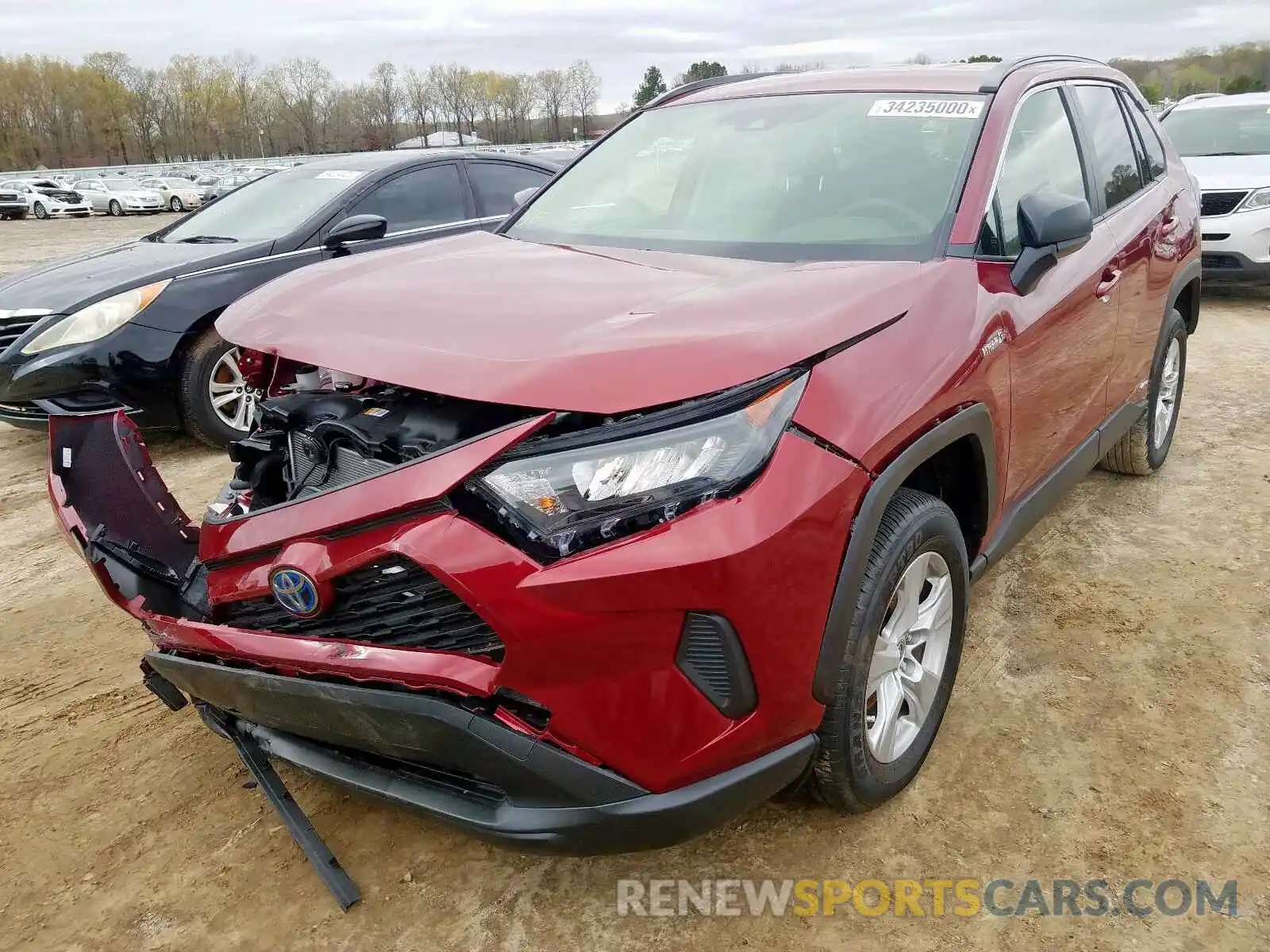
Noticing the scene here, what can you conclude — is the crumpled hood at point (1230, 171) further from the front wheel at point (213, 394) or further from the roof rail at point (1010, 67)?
the front wheel at point (213, 394)

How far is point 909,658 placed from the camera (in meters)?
2.34

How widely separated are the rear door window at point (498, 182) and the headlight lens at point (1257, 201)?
6221 millimetres

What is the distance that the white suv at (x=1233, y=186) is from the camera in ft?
26.8

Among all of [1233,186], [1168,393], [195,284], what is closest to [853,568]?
[1168,393]

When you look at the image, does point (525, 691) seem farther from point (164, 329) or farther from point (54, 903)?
point (164, 329)

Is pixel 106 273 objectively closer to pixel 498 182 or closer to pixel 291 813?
pixel 498 182

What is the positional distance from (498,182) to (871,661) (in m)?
5.36

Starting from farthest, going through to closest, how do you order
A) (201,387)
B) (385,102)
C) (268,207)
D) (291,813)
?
(385,102) → (268,207) → (201,387) → (291,813)

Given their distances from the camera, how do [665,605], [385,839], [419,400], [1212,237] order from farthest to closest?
[1212,237], [385,839], [419,400], [665,605]

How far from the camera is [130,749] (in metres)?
2.71

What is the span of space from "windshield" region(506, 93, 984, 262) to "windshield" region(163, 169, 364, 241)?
2.81m

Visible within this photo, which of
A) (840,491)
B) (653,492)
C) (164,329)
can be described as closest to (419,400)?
(653,492)

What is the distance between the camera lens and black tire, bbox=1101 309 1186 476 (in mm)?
4043

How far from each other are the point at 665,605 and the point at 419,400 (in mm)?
818
